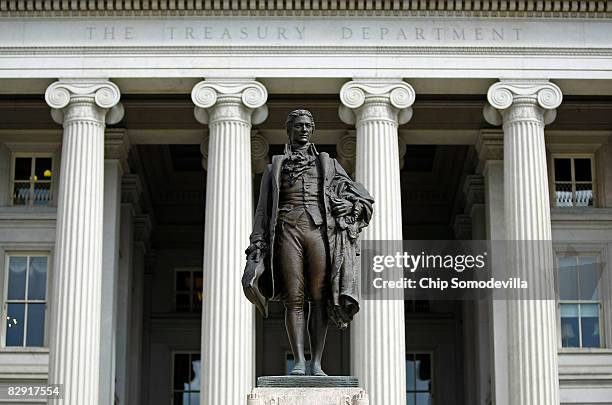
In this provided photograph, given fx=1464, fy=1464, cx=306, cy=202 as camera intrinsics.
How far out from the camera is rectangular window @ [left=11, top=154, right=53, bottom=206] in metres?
41.0

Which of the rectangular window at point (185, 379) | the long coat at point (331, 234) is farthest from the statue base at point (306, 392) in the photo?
the rectangular window at point (185, 379)

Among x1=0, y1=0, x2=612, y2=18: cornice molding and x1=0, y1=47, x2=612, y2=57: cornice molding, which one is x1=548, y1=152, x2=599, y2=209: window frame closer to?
x1=0, y1=47, x2=612, y2=57: cornice molding

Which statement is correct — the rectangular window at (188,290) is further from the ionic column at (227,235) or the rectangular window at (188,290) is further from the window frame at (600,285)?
the ionic column at (227,235)

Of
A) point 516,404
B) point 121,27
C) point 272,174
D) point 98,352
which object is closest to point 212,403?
point 98,352

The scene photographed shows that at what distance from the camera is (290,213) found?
16031mm

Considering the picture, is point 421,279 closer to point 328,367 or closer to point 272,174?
point 328,367

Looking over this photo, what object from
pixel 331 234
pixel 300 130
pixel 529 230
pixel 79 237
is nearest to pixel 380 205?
pixel 529 230

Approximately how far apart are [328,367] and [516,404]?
49.1 ft

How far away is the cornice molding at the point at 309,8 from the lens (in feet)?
119

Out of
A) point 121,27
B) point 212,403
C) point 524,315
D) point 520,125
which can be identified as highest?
point 121,27

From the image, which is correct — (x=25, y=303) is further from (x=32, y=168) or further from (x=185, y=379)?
(x=185, y=379)

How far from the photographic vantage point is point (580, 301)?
133 ft

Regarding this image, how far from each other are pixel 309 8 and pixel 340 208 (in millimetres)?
21003

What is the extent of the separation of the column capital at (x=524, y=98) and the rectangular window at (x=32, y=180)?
12785mm
